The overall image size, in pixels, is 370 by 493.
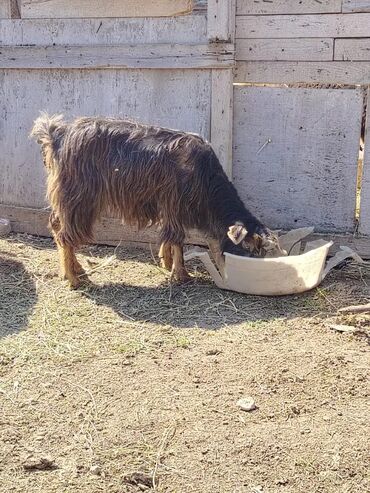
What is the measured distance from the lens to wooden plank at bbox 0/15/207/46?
20.2 feet

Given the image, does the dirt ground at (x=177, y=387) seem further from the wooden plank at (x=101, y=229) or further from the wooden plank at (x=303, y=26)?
the wooden plank at (x=303, y=26)

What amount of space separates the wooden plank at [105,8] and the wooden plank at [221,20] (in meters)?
1.36

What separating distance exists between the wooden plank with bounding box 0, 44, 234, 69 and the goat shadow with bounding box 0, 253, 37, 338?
→ 191 centimetres

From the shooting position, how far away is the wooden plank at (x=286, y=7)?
5.78 m

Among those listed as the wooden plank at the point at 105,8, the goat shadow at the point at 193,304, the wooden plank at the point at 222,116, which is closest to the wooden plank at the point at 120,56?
the wooden plank at the point at 222,116

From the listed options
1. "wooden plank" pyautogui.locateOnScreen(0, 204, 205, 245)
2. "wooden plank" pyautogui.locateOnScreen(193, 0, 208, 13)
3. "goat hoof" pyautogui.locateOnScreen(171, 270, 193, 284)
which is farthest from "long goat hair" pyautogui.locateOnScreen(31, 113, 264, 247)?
"wooden plank" pyautogui.locateOnScreen(193, 0, 208, 13)

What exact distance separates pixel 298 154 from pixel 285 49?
0.90m

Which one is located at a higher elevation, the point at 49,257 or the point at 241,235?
the point at 241,235

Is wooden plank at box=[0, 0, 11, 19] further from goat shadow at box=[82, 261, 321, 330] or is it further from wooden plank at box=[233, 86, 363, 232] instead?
goat shadow at box=[82, 261, 321, 330]

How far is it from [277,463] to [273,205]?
11.0ft

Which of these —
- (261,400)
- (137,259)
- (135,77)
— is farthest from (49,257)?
(261,400)

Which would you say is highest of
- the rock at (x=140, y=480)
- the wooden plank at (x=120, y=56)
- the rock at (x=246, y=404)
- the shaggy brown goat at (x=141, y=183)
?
the wooden plank at (x=120, y=56)

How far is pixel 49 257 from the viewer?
654cm

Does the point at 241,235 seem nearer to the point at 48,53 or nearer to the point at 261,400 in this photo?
the point at 261,400
